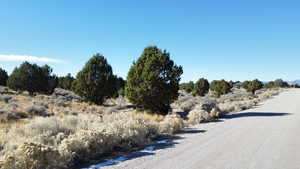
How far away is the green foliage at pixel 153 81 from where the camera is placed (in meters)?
15.9

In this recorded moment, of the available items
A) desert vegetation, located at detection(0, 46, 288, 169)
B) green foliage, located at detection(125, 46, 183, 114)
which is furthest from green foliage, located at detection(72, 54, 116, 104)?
green foliage, located at detection(125, 46, 183, 114)

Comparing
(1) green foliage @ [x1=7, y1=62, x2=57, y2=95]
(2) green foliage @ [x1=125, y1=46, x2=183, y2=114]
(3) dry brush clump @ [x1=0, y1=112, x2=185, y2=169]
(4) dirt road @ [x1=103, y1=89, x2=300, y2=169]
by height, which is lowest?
(4) dirt road @ [x1=103, y1=89, x2=300, y2=169]

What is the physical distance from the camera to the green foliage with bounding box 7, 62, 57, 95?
1505 inches

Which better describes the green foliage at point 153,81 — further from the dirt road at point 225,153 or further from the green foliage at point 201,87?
the green foliage at point 201,87

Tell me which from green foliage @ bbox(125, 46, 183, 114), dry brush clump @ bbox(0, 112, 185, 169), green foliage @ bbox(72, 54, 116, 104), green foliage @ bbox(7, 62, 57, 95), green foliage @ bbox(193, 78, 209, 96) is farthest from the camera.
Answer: green foliage @ bbox(193, 78, 209, 96)

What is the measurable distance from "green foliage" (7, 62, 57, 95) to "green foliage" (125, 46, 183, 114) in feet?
92.3

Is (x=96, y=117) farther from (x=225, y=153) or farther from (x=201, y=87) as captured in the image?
(x=201, y=87)

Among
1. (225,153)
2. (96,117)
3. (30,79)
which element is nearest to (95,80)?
(96,117)

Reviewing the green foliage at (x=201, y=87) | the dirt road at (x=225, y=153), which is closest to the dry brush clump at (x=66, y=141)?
the dirt road at (x=225, y=153)

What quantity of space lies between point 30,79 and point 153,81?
30805 millimetres

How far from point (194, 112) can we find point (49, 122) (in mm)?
8783

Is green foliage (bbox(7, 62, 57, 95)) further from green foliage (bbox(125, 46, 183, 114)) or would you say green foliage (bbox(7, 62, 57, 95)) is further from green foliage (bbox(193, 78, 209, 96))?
green foliage (bbox(193, 78, 209, 96))

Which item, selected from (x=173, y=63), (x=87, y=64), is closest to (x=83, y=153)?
(x=173, y=63)

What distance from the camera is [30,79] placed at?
126ft
